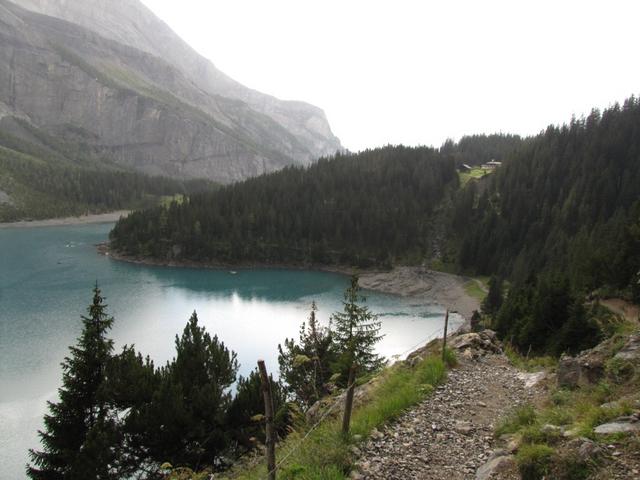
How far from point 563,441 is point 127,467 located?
71.4 ft

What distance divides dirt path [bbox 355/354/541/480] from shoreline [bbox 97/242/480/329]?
213 feet

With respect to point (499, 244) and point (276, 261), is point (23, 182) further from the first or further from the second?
point (499, 244)

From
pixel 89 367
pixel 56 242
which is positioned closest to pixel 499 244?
pixel 89 367

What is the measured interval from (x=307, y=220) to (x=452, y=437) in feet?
418

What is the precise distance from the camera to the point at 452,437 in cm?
1134

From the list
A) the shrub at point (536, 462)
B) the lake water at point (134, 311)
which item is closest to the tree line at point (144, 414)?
the shrub at point (536, 462)

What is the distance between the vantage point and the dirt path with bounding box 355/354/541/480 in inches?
386

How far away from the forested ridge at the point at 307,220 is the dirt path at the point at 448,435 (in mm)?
108912

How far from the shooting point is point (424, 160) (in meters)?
162

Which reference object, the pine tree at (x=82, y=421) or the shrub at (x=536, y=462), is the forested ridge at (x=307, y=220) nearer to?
the pine tree at (x=82, y=421)

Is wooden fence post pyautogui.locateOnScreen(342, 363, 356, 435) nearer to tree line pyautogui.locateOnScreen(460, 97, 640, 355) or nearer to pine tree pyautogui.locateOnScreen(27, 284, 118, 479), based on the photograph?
pine tree pyautogui.locateOnScreen(27, 284, 118, 479)

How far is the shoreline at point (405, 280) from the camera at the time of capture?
9338 cm

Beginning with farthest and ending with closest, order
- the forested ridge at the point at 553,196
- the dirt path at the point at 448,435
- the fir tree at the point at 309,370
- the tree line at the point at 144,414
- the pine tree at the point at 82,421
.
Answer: the forested ridge at the point at 553,196 → the fir tree at the point at 309,370 → the tree line at the point at 144,414 → the pine tree at the point at 82,421 → the dirt path at the point at 448,435

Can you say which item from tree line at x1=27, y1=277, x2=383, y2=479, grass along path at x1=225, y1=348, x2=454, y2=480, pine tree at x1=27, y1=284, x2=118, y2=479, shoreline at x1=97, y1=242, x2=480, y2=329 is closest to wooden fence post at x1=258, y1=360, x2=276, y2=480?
grass along path at x1=225, y1=348, x2=454, y2=480
